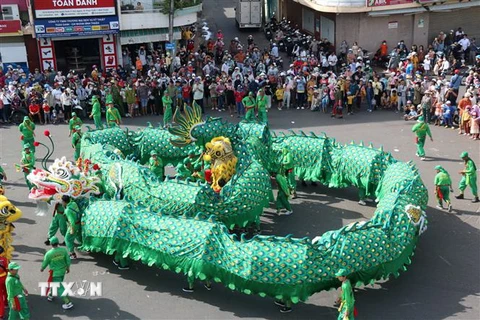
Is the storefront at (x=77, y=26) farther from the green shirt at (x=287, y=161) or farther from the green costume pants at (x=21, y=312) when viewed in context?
the green costume pants at (x=21, y=312)

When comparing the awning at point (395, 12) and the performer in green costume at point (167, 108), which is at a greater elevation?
the awning at point (395, 12)

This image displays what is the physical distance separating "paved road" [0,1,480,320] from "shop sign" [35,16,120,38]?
10.3 meters

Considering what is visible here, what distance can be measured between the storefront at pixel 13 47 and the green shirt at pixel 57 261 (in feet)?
53.1

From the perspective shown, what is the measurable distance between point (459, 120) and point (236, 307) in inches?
446

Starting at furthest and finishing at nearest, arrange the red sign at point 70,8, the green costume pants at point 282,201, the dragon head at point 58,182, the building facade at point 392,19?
the building facade at point 392,19, the red sign at point 70,8, the green costume pants at point 282,201, the dragon head at point 58,182

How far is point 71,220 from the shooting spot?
11.6 metres

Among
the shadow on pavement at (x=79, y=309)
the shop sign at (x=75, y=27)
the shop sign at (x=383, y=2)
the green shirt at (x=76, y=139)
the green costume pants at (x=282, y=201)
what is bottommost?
the shadow on pavement at (x=79, y=309)

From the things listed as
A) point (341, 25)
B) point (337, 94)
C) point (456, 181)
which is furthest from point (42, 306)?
point (341, 25)

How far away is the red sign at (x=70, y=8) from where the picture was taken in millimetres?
24266

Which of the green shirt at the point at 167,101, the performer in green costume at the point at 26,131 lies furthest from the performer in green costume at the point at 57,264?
the green shirt at the point at 167,101

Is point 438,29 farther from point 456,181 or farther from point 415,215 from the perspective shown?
point 415,215

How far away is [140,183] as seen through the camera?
12.5m

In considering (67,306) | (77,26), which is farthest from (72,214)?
(77,26)

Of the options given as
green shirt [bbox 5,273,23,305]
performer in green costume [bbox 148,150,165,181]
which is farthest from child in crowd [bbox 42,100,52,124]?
green shirt [bbox 5,273,23,305]
